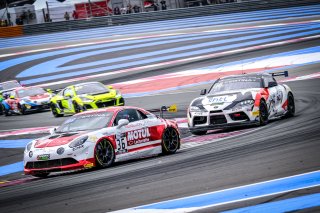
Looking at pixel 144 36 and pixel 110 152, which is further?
pixel 144 36

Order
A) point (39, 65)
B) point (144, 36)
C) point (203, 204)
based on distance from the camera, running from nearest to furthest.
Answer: point (203, 204), point (39, 65), point (144, 36)

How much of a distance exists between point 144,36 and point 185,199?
3836 centimetres

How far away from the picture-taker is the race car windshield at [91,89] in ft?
78.1

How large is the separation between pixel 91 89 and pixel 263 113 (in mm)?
9558

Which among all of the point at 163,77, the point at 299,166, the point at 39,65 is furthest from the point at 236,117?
the point at 39,65

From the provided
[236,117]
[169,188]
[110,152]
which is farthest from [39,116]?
[169,188]

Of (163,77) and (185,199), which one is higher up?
(185,199)

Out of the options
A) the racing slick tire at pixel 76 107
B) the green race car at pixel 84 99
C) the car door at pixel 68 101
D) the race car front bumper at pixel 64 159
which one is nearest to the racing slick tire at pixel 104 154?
the race car front bumper at pixel 64 159

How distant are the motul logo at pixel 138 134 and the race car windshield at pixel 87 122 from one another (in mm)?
488

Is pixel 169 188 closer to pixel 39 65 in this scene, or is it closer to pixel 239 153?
pixel 239 153

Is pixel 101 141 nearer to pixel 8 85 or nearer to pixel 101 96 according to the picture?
pixel 101 96

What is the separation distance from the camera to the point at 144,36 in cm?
4591

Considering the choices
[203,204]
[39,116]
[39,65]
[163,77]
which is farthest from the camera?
[39,65]

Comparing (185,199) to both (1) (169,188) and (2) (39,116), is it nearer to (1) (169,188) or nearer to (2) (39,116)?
(1) (169,188)
